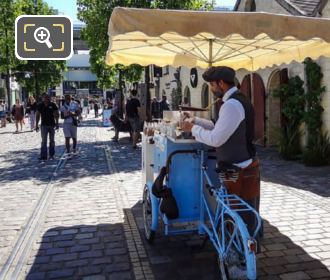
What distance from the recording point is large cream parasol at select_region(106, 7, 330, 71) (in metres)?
4.34

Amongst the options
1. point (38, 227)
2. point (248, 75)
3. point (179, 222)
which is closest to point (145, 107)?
point (248, 75)

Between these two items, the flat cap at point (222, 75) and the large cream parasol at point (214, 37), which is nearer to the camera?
the flat cap at point (222, 75)

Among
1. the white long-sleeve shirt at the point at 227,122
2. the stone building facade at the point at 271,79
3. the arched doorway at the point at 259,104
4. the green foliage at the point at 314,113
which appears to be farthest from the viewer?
the arched doorway at the point at 259,104

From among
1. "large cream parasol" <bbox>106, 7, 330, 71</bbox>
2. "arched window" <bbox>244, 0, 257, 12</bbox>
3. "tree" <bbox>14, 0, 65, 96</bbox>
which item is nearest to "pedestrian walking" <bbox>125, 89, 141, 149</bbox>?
"arched window" <bbox>244, 0, 257, 12</bbox>

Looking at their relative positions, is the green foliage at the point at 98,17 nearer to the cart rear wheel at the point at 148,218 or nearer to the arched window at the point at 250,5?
the arched window at the point at 250,5

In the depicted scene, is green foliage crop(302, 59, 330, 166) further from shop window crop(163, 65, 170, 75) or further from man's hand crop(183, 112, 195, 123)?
shop window crop(163, 65, 170, 75)

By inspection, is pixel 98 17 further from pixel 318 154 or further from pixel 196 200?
pixel 196 200

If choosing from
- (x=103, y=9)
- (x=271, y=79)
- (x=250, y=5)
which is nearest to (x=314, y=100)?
(x=271, y=79)

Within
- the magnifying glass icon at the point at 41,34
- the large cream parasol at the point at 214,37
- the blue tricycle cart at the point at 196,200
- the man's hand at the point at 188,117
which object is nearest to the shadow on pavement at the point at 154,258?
the blue tricycle cart at the point at 196,200

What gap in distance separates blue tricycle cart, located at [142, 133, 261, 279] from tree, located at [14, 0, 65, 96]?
2989 cm

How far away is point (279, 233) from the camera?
18.3ft

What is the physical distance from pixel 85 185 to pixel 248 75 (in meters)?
8.77

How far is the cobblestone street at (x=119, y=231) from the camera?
4527 millimetres

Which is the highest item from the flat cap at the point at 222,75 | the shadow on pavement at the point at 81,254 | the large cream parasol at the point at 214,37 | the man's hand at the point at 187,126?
the large cream parasol at the point at 214,37
